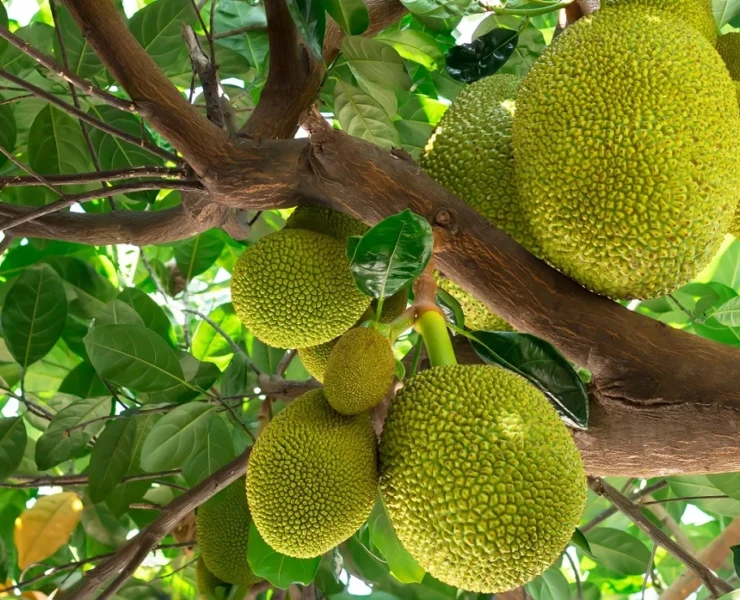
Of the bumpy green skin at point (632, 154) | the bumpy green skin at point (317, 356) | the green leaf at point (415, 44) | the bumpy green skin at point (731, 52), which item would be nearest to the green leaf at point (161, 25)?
the green leaf at point (415, 44)

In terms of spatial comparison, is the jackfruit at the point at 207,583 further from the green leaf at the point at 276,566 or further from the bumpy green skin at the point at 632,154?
the bumpy green skin at the point at 632,154

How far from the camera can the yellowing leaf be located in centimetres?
110

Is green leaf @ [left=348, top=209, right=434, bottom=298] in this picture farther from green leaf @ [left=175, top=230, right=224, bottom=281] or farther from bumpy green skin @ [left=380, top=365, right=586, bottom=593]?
green leaf @ [left=175, top=230, right=224, bottom=281]

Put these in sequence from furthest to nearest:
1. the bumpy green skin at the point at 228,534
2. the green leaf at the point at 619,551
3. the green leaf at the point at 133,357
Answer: the green leaf at the point at 619,551 → the bumpy green skin at the point at 228,534 → the green leaf at the point at 133,357

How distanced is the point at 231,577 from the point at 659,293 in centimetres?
80

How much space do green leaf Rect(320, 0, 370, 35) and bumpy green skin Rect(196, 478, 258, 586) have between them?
705 mm

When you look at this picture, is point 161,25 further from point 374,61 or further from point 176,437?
point 176,437

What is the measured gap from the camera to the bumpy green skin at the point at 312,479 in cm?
68

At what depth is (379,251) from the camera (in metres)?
0.69

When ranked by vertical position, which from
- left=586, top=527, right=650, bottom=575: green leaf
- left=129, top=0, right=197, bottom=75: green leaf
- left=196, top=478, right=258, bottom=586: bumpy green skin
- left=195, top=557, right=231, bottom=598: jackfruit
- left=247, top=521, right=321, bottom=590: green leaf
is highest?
left=129, top=0, right=197, bottom=75: green leaf

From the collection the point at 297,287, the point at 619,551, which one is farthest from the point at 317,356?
the point at 619,551

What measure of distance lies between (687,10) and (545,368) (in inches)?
15.8

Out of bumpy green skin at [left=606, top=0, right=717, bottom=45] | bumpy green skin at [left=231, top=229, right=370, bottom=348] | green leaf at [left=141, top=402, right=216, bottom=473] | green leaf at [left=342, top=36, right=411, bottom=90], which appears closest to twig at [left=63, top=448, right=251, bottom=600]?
green leaf at [left=141, top=402, right=216, bottom=473]

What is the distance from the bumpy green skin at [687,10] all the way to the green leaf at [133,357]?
0.73 m
